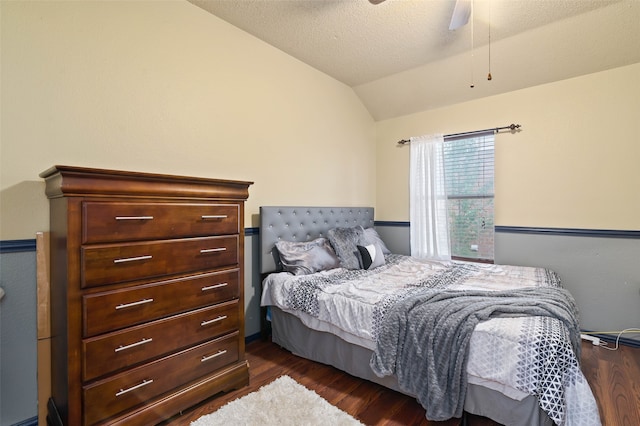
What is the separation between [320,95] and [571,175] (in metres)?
2.72

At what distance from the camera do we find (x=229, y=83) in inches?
102

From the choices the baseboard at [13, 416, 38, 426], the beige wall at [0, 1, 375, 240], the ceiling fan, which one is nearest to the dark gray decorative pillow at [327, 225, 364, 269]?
the beige wall at [0, 1, 375, 240]

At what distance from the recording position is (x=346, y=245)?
3.02 m

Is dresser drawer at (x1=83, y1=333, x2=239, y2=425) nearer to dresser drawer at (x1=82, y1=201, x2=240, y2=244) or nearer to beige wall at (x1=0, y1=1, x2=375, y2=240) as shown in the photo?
dresser drawer at (x1=82, y1=201, x2=240, y2=244)

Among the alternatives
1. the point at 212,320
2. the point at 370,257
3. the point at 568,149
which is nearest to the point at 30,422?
the point at 212,320

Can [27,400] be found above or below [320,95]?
below

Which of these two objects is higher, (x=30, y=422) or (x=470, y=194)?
(x=470, y=194)

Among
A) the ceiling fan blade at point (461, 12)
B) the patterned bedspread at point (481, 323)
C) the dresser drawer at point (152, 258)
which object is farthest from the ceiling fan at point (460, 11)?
the patterned bedspread at point (481, 323)

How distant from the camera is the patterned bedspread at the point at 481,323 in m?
1.35

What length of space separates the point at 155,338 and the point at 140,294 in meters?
0.26

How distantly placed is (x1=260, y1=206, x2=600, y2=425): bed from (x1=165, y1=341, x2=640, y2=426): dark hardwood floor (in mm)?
91

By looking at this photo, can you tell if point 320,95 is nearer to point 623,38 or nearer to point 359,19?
point 359,19

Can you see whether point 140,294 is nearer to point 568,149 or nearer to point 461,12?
point 461,12

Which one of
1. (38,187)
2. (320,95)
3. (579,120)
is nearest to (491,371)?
(38,187)
